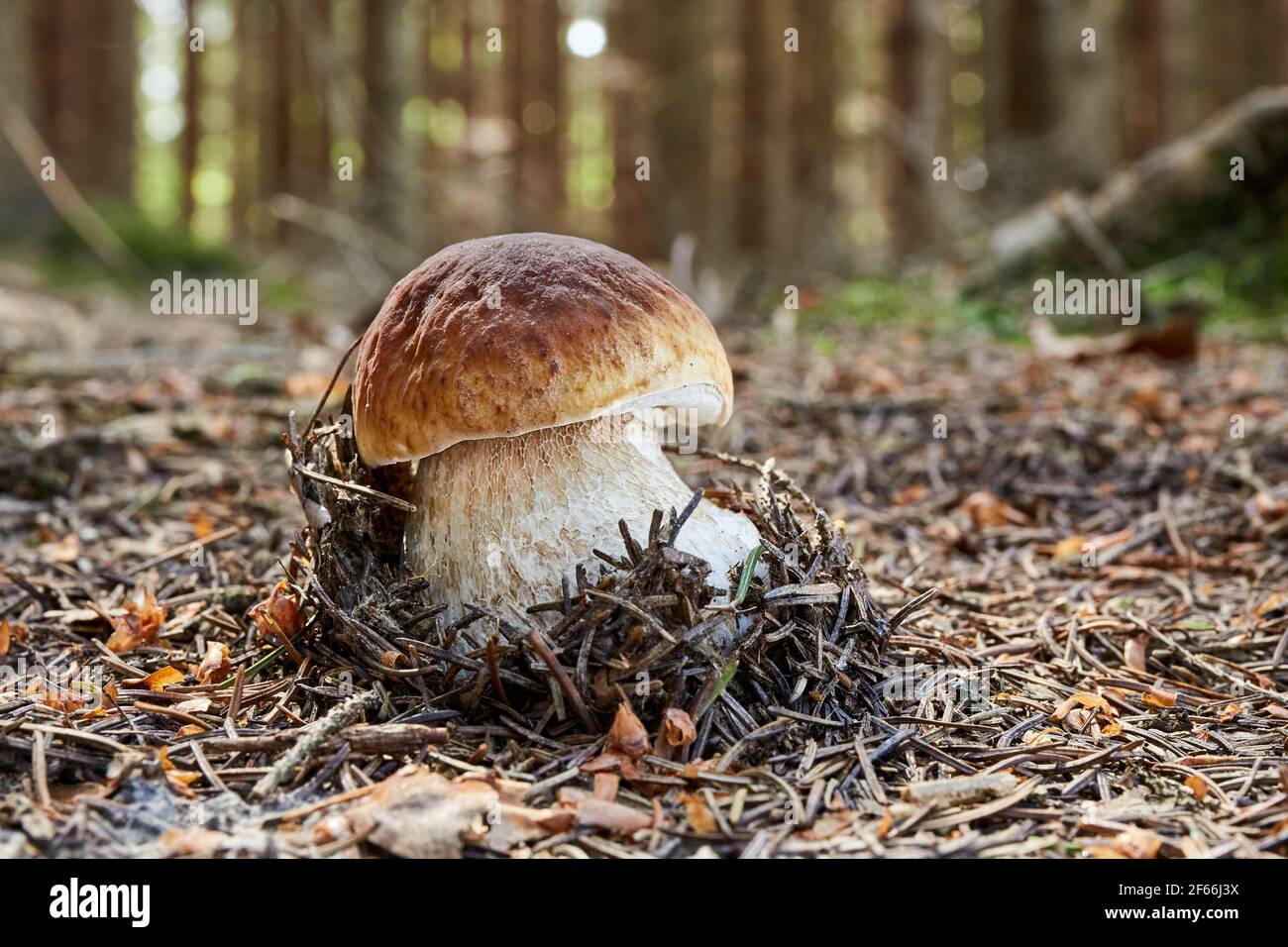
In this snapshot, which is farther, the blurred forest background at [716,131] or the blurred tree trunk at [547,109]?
the blurred tree trunk at [547,109]

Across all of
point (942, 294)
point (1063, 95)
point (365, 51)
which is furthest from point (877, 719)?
point (1063, 95)

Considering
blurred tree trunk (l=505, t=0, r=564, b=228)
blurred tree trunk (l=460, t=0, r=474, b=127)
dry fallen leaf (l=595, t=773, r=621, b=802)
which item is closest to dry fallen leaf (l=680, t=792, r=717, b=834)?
dry fallen leaf (l=595, t=773, r=621, b=802)

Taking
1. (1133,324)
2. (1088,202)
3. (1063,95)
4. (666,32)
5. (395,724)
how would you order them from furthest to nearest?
1. (1063,95)
2. (666,32)
3. (1088,202)
4. (1133,324)
5. (395,724)

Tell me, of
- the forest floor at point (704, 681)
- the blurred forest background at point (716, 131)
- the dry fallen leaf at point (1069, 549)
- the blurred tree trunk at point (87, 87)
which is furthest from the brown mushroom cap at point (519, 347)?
the blurred tree trunk at point (87, 87)

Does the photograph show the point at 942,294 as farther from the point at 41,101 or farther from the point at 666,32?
the point at 41,101

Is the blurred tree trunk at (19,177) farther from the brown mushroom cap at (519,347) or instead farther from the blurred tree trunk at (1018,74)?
the blurred tree trunk at (1018,74)
